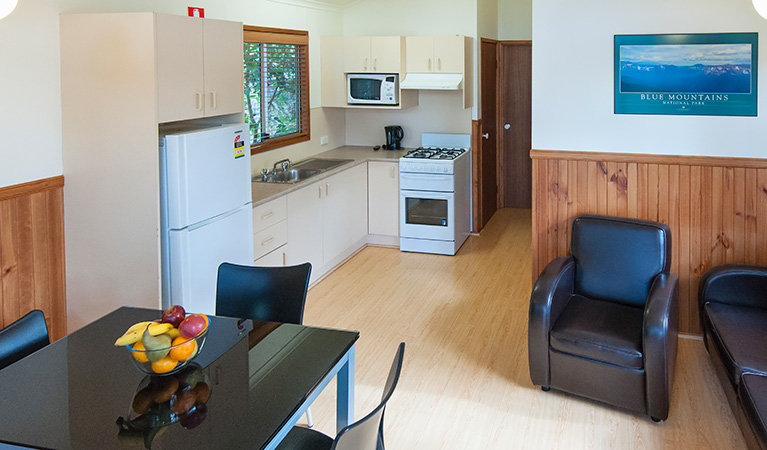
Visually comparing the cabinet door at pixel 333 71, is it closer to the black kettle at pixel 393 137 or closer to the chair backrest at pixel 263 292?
the black kettle at pixel 393 137

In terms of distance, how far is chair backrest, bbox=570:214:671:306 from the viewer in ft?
12.6

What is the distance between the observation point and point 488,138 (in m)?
7.57

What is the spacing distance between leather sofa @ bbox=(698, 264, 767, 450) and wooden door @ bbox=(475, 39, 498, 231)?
3276 millimetres

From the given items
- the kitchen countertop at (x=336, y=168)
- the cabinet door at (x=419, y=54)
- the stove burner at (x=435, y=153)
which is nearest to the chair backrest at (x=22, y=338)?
the kitchen countertop at (x=336, y=168)

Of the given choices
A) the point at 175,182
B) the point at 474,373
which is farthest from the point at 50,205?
the point at 474,373

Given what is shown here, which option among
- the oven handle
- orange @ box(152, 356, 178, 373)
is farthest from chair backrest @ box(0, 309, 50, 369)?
the oven handle

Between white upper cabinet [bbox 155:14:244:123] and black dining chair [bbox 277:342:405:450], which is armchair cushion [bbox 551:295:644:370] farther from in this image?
white upper cabinet [bbox 155:14:244:123]

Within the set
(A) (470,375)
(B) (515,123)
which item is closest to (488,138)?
(B) (515,123)

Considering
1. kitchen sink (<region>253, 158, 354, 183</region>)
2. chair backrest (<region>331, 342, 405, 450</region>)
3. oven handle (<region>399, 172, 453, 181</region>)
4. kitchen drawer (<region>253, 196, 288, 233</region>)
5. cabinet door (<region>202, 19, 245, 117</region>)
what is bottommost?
chair backrest (<region>331, 342, 405, 450</region>)

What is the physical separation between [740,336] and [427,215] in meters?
3.36

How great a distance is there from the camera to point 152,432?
6.17 ft

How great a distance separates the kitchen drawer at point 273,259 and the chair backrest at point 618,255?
2058 millimetres

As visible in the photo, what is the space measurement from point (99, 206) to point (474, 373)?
2.23 meters

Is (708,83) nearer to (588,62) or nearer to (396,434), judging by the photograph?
(588,62)
